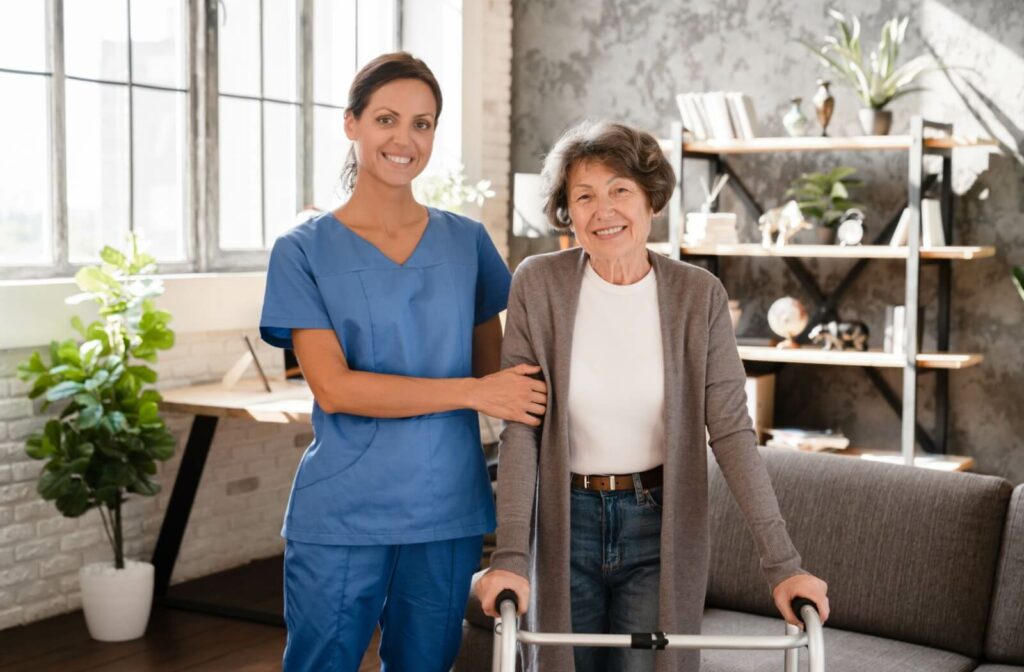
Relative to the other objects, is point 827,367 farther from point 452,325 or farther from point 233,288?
point 452,325

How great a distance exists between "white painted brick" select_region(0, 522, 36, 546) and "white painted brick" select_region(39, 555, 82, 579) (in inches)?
4.9

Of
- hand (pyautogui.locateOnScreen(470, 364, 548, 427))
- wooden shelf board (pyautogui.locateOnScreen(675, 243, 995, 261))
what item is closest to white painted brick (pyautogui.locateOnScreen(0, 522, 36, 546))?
hand (pyautogui.locateOnScreen(470, 364, 548, 427))

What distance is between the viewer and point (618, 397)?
1.99 meters

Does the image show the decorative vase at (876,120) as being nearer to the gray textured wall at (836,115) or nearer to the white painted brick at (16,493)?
the gray textured wall at (836,115)

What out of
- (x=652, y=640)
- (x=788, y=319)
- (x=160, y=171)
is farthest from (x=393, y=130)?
(x=788, y=319)

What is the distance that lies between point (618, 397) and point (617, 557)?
25cm

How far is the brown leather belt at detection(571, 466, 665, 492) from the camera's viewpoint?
1990 mm

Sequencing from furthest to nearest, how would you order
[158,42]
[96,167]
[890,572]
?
[158,42] → [96,167] → [890,572]

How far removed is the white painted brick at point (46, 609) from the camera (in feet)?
14.1

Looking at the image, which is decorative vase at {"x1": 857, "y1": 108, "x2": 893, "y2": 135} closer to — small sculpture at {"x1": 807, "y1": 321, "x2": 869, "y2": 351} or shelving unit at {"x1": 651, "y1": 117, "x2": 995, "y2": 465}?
shelving unit at {"x1": 651, "y1": 117, "x2": 995, "y2": 465}

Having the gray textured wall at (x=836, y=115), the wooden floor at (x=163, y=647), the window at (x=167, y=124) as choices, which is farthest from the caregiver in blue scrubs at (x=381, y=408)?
the gray textured wall at (x=836, y=115)

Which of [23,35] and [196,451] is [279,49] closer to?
[23,35]

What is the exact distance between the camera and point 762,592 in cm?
304

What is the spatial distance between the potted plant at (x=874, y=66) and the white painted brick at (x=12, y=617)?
380cm
